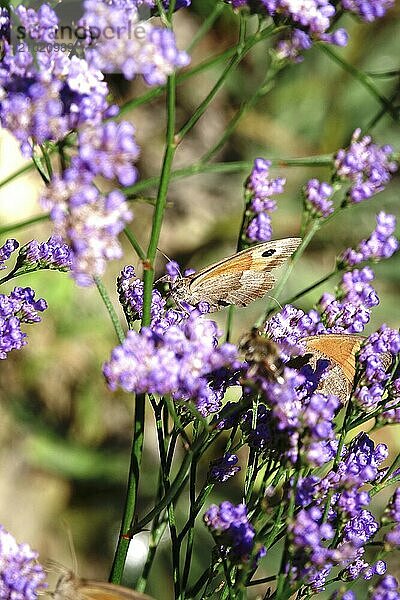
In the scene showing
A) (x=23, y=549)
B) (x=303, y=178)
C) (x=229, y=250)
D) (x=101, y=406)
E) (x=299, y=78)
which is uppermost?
(x=299, y=78)

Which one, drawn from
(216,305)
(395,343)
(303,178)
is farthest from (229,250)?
(395,343)

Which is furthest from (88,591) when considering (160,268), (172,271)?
(160,268)

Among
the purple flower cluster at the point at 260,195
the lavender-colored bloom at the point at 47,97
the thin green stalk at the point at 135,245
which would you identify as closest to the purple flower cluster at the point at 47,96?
the lavender-colored bloom at the point at 47,97

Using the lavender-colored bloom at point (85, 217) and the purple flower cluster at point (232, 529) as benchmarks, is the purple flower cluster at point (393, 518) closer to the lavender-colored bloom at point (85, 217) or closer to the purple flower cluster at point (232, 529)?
the purple flower cluster at point (232, 529)

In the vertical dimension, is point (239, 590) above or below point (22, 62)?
below

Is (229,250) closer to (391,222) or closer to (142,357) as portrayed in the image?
(391,222)

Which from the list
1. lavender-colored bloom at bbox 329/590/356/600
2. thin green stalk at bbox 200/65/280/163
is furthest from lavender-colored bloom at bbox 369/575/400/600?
thin green stalk at bbox 200/65/280/163

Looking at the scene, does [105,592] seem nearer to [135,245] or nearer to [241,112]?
[135,245]
